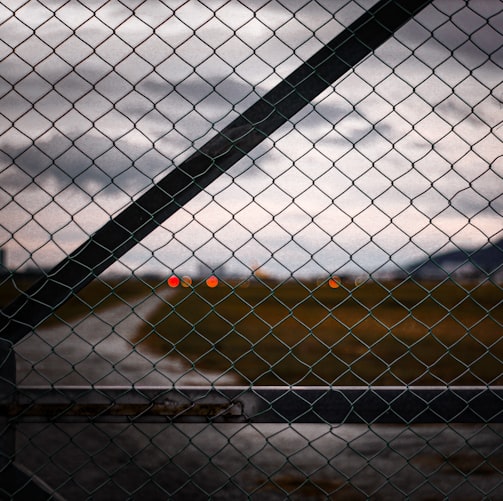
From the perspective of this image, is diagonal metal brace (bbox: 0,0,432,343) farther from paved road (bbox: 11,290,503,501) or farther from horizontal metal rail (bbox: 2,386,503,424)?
paved road (bbox: 11,290,503,501)

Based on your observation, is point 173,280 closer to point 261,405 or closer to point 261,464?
point 261,405

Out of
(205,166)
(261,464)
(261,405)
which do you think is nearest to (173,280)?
(205,166)

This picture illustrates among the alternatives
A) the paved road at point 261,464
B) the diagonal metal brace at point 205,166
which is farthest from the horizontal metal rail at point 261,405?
the paved road at point 261,464

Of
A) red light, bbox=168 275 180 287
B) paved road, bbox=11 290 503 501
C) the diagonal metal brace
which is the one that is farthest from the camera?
paved road, bbox=11 290 503 501

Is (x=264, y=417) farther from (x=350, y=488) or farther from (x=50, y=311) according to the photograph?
(x=350, y=488)

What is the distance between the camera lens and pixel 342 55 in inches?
74.4

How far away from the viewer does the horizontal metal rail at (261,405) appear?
6.23ft

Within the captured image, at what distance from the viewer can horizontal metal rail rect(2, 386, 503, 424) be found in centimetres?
190

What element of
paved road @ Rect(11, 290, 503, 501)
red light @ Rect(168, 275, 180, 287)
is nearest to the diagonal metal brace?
red light @ Rect(168, 275, 180, 287)

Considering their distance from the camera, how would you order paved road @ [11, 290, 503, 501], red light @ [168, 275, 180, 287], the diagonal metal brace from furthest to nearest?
paved road @ [11, 290, 503, 501]
red light @ [168, 275, 180, 287]
the diagonal metal brace

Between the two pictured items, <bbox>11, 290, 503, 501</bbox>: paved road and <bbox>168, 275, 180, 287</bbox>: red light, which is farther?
<bbox>11, 290, 503, 501</bbox>: paved road

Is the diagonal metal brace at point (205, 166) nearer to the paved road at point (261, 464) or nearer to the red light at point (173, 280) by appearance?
the red light at point (173, 280)

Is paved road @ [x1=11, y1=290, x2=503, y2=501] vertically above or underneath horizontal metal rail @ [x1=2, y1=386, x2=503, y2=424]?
underneath

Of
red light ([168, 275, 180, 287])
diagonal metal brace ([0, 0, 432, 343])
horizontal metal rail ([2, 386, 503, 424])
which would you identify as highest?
diagonal metal brace ([0, 0, 432, 343])
